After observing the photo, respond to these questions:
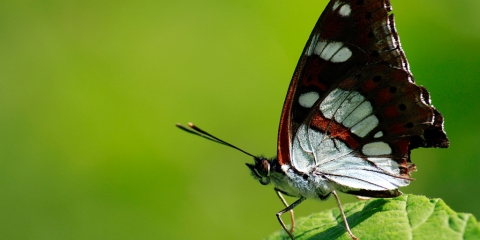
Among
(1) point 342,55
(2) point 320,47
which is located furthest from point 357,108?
(2) point 320,47

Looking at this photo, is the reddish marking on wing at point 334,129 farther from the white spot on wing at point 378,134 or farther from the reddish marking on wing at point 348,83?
the reddish marking on wing at point 348,83

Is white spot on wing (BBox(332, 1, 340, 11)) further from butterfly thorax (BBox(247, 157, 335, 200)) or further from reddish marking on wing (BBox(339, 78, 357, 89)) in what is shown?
butterfly thorax (BBox(247, 157, 335, 200))

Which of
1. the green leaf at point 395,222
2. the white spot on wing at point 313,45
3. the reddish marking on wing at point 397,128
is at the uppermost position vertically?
the white spot on wing at point 313,45

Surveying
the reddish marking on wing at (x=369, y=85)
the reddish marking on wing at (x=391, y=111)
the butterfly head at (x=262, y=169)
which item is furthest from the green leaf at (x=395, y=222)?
the reddish marking on wing at (x=369, y=85)

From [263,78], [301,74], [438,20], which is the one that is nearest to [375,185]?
[301,74]

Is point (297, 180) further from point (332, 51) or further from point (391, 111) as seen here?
point (332, 51)

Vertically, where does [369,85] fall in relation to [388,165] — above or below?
above

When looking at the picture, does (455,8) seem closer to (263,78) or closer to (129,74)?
(263,78)
